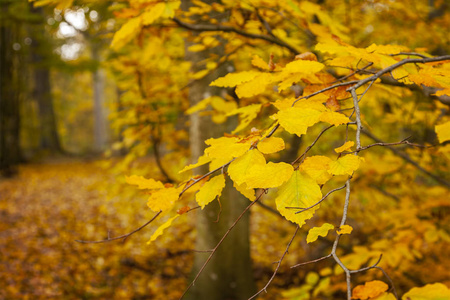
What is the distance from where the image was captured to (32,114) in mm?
11609

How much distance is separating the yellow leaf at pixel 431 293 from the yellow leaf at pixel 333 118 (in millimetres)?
481

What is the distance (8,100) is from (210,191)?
9.21 metres

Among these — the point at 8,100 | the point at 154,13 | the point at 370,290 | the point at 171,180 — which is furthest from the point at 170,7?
the point at 8,100

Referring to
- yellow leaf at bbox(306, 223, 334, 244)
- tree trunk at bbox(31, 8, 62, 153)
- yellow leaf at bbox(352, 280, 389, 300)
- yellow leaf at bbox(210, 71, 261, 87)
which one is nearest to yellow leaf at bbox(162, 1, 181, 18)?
yellow leaf at bbox(210, 71, 261, 87)

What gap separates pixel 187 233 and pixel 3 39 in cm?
693

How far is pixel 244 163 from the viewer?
0.69 metres

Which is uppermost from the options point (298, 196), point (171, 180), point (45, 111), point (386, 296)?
point (298, 196)

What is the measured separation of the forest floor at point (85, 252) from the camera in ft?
11.1

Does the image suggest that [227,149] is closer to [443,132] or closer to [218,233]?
[443,132]

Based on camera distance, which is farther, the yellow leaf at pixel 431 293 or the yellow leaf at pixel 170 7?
the yellow leaf at pixel 170 7

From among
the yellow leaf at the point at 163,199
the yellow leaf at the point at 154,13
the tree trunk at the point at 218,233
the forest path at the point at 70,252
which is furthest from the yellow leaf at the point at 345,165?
the forest path at the point at 70,252

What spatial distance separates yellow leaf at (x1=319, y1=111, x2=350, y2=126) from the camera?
68cm

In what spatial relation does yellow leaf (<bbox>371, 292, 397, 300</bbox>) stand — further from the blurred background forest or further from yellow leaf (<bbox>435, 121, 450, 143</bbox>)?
the blurred background forest

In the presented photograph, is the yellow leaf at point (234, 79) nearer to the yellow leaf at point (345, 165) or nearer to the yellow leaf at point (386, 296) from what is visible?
the yellow leaf at point (345, 165)
